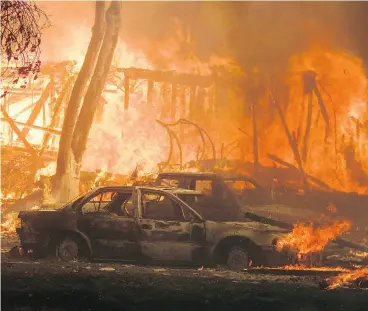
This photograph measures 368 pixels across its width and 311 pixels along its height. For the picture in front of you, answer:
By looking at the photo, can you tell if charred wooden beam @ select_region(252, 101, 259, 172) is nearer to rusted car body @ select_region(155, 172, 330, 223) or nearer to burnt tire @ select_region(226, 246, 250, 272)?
rusted car body @ select_region(155, 172, 330, 223)

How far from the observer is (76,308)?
8.59 meters

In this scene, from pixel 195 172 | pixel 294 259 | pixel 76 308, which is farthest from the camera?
pixel 195 172

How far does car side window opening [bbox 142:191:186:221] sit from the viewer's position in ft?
32.3

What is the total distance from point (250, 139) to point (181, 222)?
8.81 ft

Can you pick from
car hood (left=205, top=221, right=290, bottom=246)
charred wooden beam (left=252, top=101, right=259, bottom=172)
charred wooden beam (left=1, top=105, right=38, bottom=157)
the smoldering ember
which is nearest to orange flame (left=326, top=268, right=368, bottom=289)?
car hood (left=205, top=221, right=290, bottom=246)

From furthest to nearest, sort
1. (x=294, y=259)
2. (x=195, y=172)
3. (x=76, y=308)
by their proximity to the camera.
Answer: (x=195, y=172) < (x=294, y=259) < (x=76, y=308)

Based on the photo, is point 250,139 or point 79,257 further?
point 250,139

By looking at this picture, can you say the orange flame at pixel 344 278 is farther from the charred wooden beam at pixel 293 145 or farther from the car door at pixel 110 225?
the car door at pixel 110 225

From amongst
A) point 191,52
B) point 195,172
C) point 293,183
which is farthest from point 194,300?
point 191,52

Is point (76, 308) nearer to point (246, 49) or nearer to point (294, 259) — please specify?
point (294, 259)

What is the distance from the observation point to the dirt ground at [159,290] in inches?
338

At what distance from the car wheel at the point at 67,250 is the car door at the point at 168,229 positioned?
3.74 feet

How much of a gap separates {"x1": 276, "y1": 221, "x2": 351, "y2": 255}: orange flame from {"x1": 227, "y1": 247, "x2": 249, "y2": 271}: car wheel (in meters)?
0.56

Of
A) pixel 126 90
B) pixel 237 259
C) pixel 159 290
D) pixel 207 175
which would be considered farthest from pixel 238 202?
pixel 126 90
